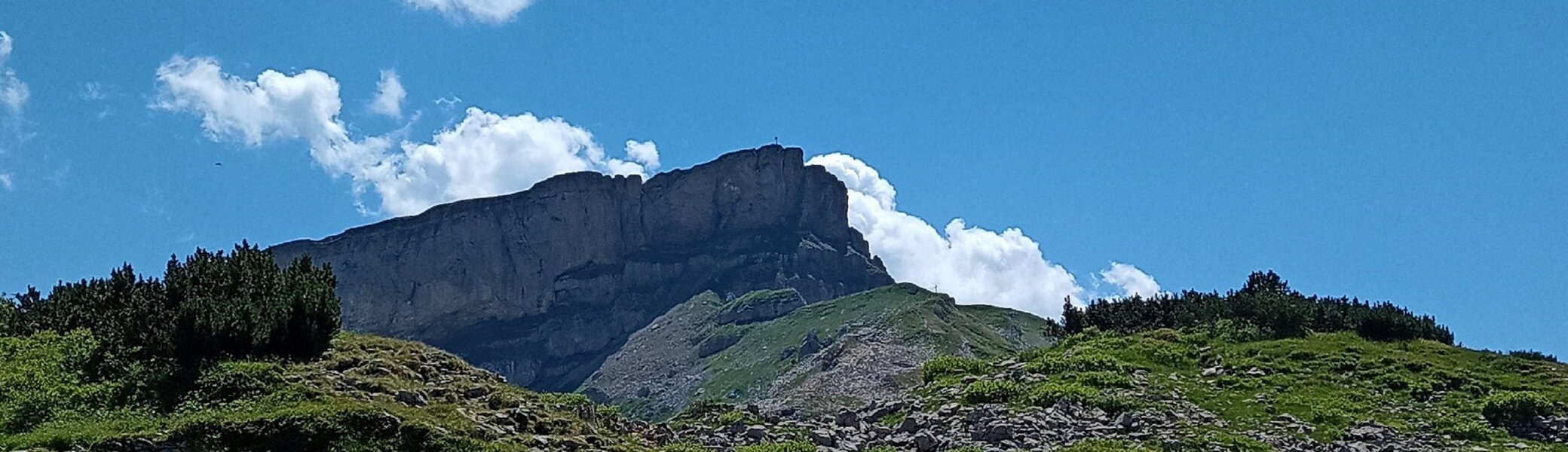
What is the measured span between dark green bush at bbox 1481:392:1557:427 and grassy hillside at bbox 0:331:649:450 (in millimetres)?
17151

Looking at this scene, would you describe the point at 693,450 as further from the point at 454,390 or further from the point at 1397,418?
the point at 1397,418

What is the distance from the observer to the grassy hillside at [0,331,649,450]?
18031 millimetres

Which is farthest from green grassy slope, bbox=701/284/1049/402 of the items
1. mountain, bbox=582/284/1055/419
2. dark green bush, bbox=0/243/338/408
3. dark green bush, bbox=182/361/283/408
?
dark green bush, bbox=182/361/283/408

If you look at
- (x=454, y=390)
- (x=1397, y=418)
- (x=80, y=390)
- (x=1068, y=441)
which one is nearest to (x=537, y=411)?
(x=454, y=390)

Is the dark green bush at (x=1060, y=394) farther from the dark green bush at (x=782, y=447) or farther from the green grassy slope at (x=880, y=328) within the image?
the green grassy slope at (x=880, y=328)

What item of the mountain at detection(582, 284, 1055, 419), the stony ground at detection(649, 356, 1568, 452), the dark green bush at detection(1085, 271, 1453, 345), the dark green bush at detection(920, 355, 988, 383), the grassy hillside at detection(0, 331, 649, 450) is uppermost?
the mountain at detection(582, 284, 1055, 419)

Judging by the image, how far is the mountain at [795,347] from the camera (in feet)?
387

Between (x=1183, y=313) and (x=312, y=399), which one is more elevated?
(x=1183, y=313)

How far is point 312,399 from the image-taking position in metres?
19.5

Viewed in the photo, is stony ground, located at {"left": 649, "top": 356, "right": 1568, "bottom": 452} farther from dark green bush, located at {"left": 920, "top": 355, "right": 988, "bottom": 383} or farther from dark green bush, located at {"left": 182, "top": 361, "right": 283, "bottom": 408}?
dark green bush, located at {"left": 182, "top": 361, "right": 283, "bottom": 408}

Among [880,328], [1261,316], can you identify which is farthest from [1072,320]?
[880,328]

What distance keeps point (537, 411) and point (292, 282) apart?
18.7 feet

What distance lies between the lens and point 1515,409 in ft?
83.6

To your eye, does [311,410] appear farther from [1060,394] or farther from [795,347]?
[795,347]
